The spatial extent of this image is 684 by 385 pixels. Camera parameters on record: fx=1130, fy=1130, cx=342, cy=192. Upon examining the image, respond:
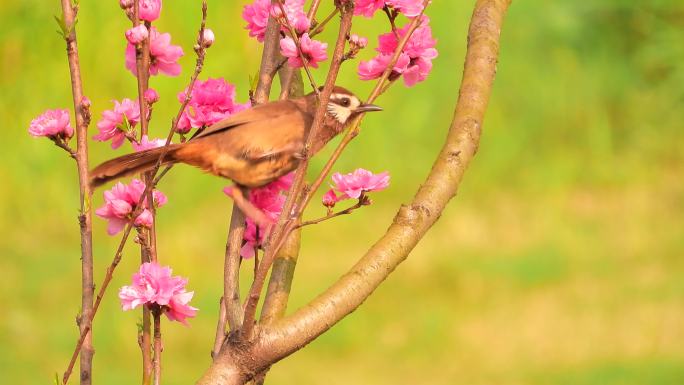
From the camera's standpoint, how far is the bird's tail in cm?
184

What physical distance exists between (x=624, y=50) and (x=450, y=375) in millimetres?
2380

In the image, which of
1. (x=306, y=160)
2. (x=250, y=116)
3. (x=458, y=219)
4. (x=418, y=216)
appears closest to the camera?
(x=306, y=160)

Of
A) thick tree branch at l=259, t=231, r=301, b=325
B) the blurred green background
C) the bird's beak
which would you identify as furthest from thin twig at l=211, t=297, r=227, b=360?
the blurred green background

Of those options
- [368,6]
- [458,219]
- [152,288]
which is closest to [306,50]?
[368,6]

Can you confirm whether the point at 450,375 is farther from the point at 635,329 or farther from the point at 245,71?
the point at 245,71

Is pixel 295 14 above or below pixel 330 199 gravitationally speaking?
above

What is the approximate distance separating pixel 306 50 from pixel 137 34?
0.28 metres

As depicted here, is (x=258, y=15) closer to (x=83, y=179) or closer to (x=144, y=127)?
(x=144, y=127)

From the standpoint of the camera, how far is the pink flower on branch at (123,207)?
1835mm

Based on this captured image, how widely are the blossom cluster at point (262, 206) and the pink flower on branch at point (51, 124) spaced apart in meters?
0.30

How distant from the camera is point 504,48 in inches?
229

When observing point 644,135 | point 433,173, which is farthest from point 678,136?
point 433,173

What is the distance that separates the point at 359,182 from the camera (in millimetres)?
1842

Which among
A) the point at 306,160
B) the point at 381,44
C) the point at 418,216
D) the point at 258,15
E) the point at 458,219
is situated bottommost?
the point at 306,160
